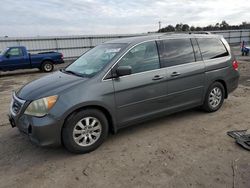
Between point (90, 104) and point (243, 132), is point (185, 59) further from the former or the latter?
point (90, 104)

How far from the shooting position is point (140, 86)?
3.98m

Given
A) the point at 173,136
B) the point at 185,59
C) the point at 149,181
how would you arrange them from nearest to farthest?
1. the point at 149,181
2. the point at 173,136
3. the point at 185,59

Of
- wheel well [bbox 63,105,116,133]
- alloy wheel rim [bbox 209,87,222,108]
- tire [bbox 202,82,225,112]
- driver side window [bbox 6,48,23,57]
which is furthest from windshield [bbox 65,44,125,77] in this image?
driver side window [bbox 6,48,23,57]

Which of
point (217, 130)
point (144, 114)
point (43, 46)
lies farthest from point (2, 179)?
point (43, 46)

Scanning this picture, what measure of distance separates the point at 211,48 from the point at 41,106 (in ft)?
12.3

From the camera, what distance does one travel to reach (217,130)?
4.29 m

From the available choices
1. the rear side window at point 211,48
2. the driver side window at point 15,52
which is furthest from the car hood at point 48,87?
the driver side window at point 15,52

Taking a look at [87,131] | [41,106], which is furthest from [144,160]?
[41,106]

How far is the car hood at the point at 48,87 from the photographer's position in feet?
11.2

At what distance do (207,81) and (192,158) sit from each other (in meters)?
2.12

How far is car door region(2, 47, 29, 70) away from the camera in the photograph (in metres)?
13.1

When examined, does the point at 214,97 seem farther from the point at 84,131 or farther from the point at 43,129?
the point at 43,129

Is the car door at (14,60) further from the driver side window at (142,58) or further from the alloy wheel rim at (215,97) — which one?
the alloy wheel rim at (215,97)

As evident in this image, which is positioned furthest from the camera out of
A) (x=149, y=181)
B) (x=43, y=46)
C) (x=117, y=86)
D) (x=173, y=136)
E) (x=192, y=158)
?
(x=43, y=46)
